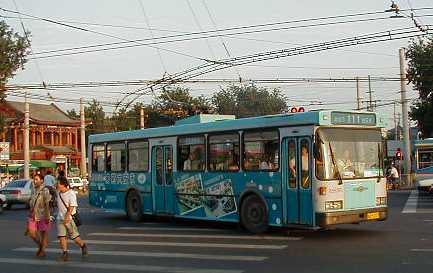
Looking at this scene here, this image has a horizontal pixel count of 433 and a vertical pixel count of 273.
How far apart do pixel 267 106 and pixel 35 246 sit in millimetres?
57244

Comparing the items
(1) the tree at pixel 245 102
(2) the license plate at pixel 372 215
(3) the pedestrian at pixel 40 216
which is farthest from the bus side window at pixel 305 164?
(1) the tree at pixel 245 102

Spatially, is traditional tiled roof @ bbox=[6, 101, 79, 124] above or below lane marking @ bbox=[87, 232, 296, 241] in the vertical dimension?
above

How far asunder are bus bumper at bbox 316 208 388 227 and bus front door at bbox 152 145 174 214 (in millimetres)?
6233

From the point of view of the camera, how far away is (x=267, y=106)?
71500 millimetres

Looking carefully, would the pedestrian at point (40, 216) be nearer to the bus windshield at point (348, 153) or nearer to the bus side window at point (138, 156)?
the bus windshield at point (348, 153)

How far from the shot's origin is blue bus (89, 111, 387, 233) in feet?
48.1

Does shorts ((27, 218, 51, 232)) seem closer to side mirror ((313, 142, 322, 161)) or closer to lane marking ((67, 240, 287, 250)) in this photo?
lane marking ((67, 240, 287, 250))

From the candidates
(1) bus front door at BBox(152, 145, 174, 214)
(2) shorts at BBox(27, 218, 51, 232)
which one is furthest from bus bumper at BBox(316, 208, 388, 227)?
(1) bus front door at BBox(152, 145, 174, 214)

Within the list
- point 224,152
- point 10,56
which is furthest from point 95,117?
point 224,152

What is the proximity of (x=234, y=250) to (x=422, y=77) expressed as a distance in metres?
34.2

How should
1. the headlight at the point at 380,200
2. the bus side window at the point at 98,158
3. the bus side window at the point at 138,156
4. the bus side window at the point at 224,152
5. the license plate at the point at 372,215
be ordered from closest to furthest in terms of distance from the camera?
the license plate at the point at 372,215 < the headlight at the point at 380,200 < the bus side window at the point at 224,152 < the bus side window at the point at 138,156 < the bus side window at the point at 98,158

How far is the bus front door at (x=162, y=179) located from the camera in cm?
1950

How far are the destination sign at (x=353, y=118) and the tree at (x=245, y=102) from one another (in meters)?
53.4

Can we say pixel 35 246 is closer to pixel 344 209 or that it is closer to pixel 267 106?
pixel 344 209
